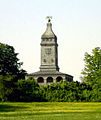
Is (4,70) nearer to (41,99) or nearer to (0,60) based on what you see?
(0,60)

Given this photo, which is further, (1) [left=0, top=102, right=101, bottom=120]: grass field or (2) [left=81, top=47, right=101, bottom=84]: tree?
(2) [left=81, top=47, right=101, bottom=84]: tree

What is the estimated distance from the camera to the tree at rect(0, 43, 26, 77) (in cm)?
7404

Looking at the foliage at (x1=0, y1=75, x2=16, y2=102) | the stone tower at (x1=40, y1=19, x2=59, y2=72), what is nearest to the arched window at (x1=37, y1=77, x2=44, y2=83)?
the stone tower at (x1=40, y1=19, x2=59, y2=72)

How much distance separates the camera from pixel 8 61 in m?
75.2

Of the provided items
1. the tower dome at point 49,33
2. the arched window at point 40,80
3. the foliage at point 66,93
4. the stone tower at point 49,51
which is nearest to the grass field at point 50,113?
the foliage at point 66,93

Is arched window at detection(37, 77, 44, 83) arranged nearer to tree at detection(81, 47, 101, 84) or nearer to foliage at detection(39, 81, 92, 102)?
foliage at detection(39, 81, 92, 102)

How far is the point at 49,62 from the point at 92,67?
55.1m

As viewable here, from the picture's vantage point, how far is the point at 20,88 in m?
56.5

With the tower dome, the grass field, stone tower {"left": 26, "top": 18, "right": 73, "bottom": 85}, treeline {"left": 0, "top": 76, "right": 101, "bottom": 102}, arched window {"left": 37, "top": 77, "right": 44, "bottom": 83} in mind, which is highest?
the tower dome

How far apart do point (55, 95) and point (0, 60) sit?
21.9 m

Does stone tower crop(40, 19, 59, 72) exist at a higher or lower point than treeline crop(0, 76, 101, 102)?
higher

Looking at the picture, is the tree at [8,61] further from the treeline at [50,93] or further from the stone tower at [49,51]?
the stone tower at [49,51]

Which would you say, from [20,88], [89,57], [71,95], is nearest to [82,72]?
[89,57]

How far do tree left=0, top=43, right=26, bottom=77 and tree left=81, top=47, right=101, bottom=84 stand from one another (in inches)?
1188
